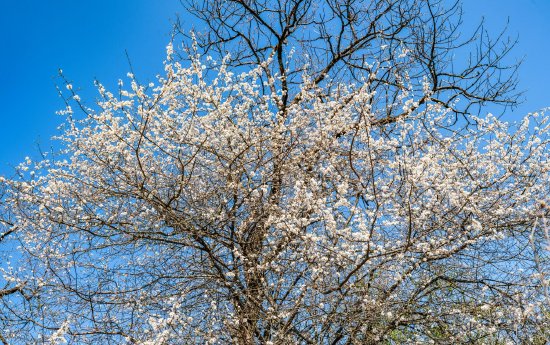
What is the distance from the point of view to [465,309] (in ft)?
17.4

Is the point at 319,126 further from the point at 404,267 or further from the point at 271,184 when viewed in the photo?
the point at 404,267

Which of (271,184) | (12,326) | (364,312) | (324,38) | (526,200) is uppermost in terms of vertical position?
(324,38)

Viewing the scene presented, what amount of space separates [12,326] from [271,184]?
3.31 metres

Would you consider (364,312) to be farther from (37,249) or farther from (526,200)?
(37,249)

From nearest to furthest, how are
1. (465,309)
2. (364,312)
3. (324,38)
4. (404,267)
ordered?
1. (364,312)
2. (465,309)
3. (404,267)
4. (324,38)

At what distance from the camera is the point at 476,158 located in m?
6.32

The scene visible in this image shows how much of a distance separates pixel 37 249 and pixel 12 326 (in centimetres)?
138

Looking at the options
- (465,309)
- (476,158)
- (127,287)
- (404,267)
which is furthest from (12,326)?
(476,158)

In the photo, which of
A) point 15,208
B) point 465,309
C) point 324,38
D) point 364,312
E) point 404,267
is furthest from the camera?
point 324,38

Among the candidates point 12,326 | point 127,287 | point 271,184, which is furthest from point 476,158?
point 12,326

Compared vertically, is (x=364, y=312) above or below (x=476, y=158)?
below

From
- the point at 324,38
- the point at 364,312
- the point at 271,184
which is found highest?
the point at 324,38

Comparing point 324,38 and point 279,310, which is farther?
point 324,38

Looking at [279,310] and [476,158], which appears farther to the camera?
[476,158]
